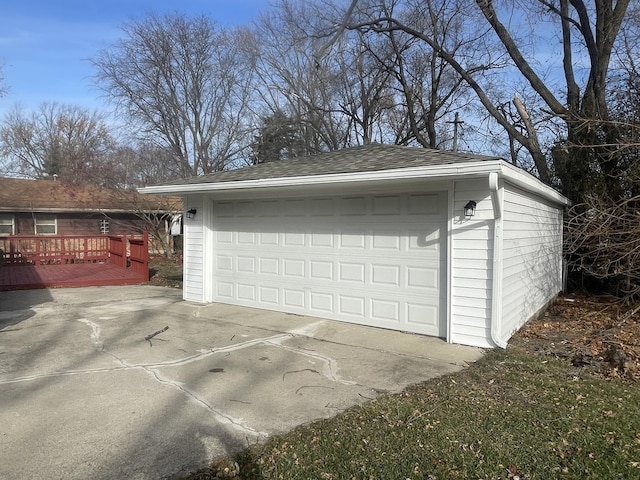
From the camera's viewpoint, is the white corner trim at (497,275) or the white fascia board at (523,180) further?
the white corner trim at (497,275)

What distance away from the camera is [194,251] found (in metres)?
9.70

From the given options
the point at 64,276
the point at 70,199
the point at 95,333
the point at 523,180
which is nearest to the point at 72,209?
the point at 70,199

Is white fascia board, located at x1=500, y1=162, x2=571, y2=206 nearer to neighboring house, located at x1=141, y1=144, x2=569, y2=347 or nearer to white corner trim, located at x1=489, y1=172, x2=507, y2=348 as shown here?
neighboring house, located at x1=141, y1=144, x2=569, y2=347

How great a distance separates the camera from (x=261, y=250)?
877 cm

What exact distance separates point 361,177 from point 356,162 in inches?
44.9

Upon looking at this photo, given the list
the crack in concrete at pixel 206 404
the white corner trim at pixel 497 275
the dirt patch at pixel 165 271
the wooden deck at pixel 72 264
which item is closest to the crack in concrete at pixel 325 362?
the crack in concrete at pixel 206 404

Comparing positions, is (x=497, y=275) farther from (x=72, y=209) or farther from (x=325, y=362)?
(x=72, y=209)

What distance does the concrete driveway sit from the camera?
134 inches

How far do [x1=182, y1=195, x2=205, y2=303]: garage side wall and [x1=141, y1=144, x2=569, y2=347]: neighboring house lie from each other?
29 millimetres

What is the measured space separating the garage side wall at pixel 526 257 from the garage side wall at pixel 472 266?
0.30 meters

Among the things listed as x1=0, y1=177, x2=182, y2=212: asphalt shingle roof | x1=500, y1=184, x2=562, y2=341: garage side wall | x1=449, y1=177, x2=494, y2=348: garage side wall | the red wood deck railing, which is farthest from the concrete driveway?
x1=0, y1=177, x2=182, y2=212: asphalt shingle roof

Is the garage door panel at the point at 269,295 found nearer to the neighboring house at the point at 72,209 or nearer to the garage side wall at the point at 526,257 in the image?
the garage side wall at the point at 526,257

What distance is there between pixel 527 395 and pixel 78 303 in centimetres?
853

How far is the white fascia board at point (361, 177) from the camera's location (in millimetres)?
5832
